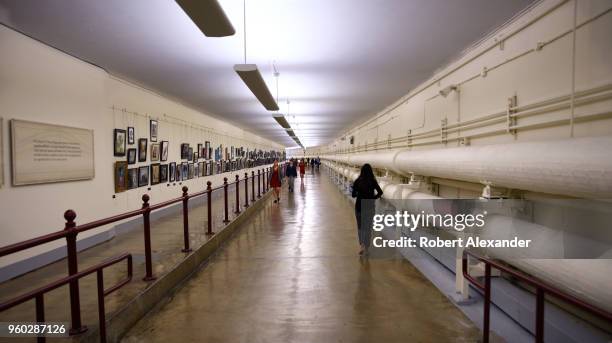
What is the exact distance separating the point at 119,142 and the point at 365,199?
16.9ft

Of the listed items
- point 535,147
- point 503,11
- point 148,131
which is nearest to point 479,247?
point 535,147

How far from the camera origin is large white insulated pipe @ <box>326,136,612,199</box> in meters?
2.12

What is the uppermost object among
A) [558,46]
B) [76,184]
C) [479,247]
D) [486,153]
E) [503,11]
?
[503,11]

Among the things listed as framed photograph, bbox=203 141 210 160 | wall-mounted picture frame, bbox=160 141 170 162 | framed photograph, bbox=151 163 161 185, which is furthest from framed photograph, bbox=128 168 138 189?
framed photograph, bbox=203 141 210 160

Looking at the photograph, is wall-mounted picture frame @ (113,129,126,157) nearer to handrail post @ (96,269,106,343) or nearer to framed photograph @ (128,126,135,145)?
framed photograph @ (128,126,135,145)

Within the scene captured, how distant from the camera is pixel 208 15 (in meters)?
2.56

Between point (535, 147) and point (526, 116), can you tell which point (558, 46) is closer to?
point (526, 116)

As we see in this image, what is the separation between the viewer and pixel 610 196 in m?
2.10

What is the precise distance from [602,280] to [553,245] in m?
0.77

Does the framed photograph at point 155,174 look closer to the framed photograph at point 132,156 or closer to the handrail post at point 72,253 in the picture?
the framed photograph at point 132,156

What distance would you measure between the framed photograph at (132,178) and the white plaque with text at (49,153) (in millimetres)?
1423

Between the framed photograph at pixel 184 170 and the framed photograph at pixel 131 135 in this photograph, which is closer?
the framed photograph at pixel 131 135

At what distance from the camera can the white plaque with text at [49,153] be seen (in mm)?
4539

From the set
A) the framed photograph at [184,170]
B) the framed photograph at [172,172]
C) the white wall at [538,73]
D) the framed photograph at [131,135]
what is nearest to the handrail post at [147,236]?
the framed photograph at [131,135]
